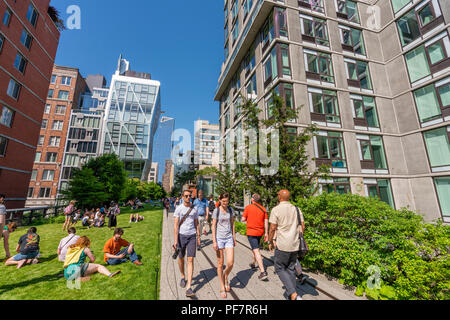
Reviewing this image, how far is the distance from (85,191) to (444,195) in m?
32.9

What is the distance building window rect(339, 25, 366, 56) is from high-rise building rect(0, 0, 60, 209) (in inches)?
1263

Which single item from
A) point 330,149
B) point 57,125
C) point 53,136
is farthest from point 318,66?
point 57,125

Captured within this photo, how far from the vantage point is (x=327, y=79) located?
16312 mm

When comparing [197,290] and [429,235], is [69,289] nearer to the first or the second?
[197,290]

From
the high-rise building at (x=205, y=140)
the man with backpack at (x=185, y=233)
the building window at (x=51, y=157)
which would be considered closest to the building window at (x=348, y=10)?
the man with backpack at (x=185, y=233)

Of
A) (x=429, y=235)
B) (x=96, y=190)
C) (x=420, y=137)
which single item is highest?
(x=420, y=137)

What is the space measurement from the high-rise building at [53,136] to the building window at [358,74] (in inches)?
2343

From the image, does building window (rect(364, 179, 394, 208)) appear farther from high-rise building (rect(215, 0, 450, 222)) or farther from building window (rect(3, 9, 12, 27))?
building window (rect(3, 9, 12, 27))

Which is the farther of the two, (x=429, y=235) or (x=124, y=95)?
(x=124, y=95)

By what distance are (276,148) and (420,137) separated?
15.7m

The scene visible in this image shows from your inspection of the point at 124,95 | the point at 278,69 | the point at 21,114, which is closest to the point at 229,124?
the point at 278,69

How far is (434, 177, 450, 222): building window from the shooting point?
13047mm

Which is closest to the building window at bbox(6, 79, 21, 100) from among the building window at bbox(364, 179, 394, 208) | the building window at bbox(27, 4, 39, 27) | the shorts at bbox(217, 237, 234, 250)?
the building window at bbox(27, 4, 39, 27)
